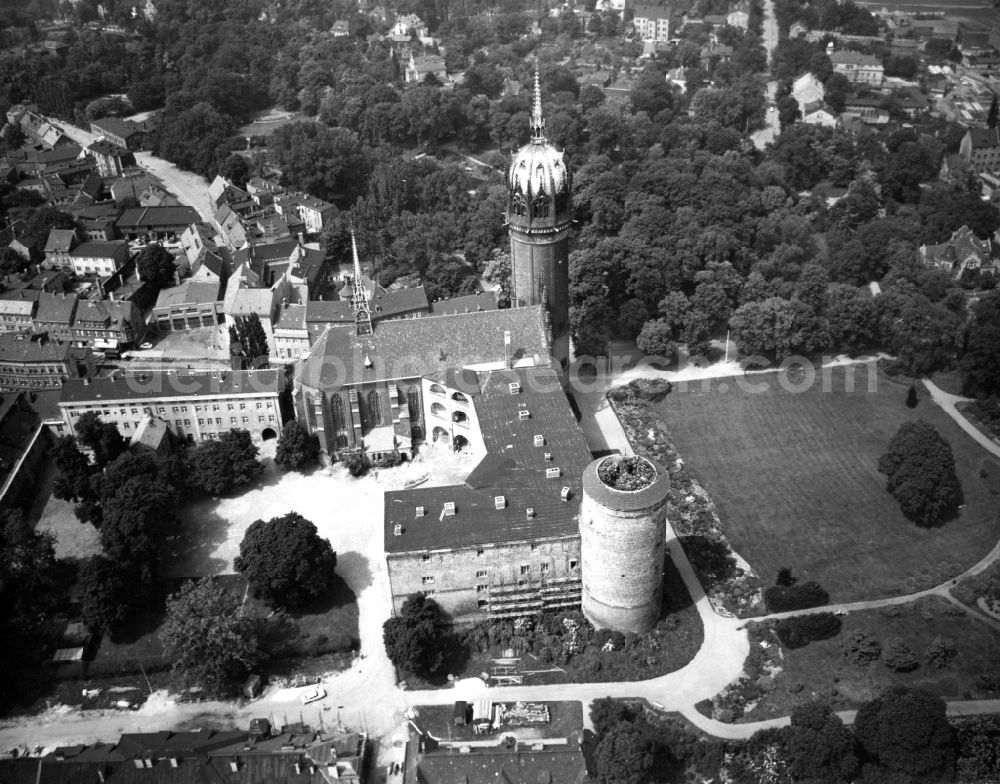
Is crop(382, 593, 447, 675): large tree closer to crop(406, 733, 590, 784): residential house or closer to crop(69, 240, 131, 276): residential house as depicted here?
crop(406, 733, 590, 784): residential house

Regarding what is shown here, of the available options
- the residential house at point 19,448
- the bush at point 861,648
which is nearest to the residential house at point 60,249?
the residential house at point 19,448

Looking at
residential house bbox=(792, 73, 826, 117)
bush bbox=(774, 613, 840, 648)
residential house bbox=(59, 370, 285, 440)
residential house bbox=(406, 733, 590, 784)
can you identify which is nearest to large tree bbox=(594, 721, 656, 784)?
residential house bbox=(406, 733, 590, 784)

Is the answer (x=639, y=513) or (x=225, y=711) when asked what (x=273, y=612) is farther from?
(x=639, y=513)

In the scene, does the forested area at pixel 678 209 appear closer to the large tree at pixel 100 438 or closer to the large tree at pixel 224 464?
the large tree at pixel 224 464

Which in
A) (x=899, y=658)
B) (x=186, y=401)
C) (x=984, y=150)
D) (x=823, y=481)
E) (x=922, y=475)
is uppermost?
(x=186, y=401)

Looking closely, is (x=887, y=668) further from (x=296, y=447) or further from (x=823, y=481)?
(x=296, y=447)

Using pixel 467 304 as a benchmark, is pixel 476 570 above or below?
above

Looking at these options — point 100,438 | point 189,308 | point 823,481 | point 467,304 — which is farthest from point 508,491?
point 189,308

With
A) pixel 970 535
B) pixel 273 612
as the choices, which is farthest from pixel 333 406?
pixel 970 535
